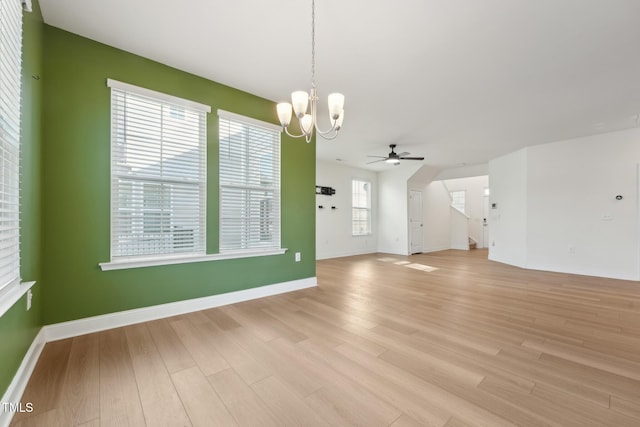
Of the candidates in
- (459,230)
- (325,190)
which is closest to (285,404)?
(325,190)

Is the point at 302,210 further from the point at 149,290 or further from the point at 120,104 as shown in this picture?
the point at 120,104

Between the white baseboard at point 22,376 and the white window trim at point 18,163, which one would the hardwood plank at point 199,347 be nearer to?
the white baseboard at point 22,376

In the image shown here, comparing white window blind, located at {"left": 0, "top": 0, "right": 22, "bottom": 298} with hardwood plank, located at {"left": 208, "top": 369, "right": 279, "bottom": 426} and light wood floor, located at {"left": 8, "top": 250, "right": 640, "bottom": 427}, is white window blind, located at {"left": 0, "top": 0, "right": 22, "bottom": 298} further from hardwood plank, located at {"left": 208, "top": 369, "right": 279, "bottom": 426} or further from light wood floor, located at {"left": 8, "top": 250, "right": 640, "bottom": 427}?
hardwood plank, located at {"left": 208, "top": 369, "right": 279, "bottom": 426}

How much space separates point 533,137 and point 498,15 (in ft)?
12.8

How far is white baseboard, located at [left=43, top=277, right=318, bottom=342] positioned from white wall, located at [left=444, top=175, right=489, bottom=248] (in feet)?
30.4

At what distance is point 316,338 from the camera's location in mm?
2240

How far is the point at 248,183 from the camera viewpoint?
130 inches

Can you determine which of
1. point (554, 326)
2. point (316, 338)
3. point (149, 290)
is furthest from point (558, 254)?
point (149, 290)

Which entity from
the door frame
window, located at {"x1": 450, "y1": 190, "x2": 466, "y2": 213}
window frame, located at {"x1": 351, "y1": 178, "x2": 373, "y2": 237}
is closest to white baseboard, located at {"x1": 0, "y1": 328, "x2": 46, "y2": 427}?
window frame, located at {"x1": 351, "y1": 178, "x2": 373, "y2": 237}

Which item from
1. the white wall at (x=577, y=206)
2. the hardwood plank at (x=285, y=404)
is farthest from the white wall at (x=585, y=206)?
the hardwood plank at (x=285, y=404)

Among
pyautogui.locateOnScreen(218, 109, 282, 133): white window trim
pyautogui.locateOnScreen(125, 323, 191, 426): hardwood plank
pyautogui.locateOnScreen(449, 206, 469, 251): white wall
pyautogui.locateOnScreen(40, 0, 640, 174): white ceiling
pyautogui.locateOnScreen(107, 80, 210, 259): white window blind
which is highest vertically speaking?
pyautogui.locateOnScreen(40, 0, 640, 174): white ceiling

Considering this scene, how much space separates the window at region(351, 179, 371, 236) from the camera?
25.5 feet

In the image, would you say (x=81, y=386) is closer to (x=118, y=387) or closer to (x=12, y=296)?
(x=118, y=387)

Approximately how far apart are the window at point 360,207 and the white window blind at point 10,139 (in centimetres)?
668
